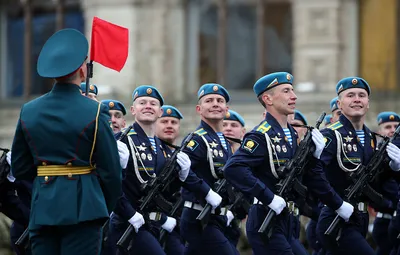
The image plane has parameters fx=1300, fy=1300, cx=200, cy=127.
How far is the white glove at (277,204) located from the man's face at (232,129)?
3.17 m

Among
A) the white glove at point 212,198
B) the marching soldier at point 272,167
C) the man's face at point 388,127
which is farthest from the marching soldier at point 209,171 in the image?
the man's face at point 388,127

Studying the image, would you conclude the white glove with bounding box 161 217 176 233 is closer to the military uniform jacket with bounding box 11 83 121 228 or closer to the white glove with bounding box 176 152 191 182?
the white glove with bounding box 176 152 191 182

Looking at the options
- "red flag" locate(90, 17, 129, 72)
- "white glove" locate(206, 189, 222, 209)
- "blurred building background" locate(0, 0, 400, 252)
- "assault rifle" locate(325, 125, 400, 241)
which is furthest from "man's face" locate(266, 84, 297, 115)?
"blurred building background" locate(0, 0, 400, 252)

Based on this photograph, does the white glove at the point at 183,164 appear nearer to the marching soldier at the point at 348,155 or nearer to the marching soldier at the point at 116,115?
the marching soldier at the point at 348,155

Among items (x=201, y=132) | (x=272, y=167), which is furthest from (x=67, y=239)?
(x=201, y=132)

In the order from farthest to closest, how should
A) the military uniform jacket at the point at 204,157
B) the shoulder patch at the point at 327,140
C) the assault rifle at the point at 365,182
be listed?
1. the military uniform jacket at the point at 204,157
2. the shoulder patch at the point at 327,140
3. the assault rifle at the point at 365,182

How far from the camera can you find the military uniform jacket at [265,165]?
33.3ft

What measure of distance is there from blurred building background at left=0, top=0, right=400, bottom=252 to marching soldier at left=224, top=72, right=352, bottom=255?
8.16 meters

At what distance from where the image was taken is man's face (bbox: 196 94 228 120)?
38.8 ft

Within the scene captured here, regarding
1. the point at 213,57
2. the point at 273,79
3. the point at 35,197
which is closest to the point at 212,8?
the point at 213,57

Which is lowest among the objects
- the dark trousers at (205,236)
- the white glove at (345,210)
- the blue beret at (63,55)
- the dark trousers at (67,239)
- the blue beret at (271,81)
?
the dark trousers at (205,236)

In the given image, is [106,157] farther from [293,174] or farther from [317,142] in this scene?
[317,142]

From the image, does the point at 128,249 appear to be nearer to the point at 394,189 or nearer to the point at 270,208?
the point at 270,208

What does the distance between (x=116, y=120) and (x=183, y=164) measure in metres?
1.47
